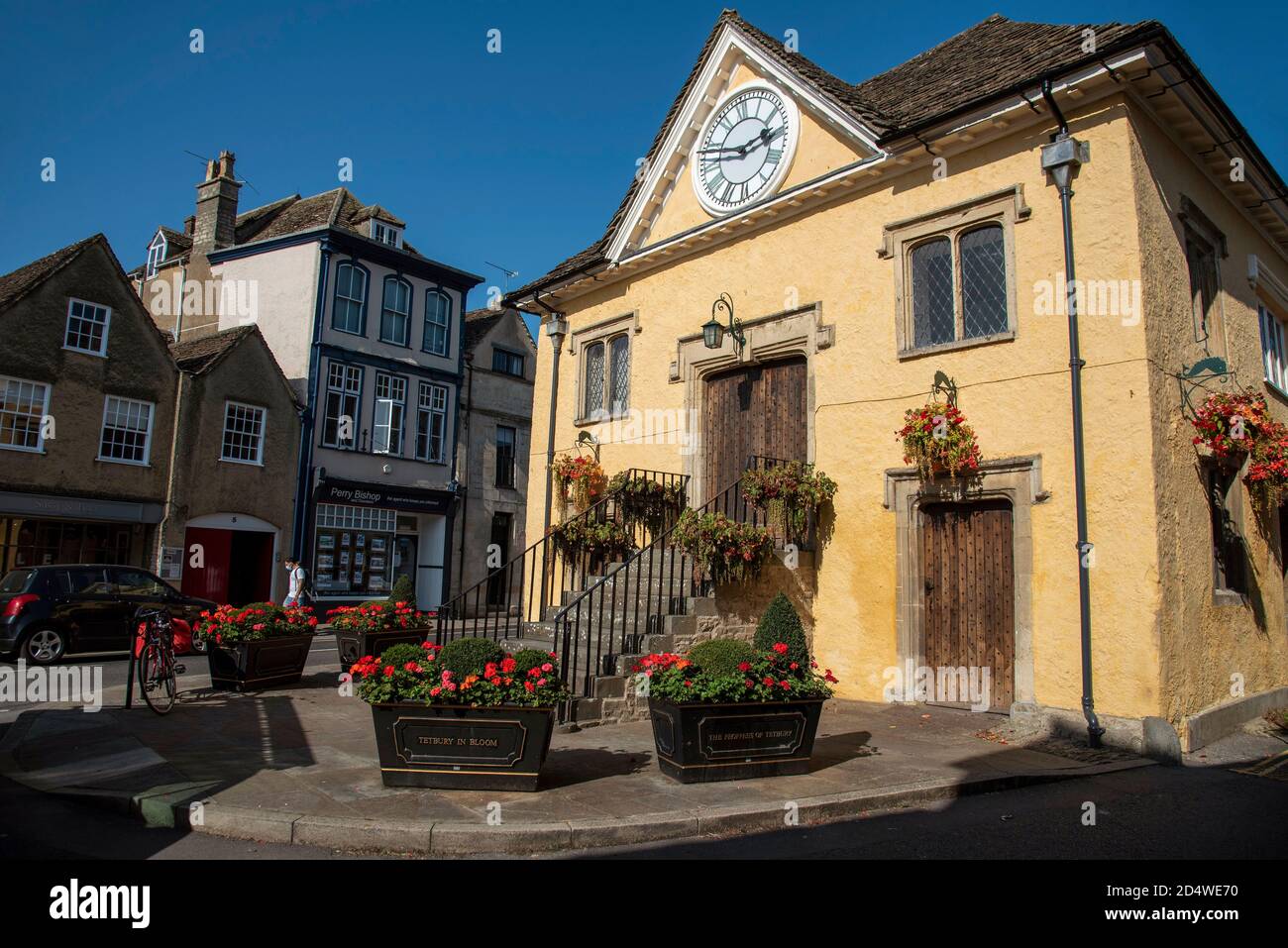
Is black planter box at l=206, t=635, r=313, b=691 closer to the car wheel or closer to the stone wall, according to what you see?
the car wheel

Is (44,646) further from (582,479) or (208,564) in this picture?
(582,479)

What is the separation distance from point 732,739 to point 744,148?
9409mm

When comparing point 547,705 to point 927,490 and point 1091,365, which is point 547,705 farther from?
point 1091,365

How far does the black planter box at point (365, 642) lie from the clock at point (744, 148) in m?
8.00

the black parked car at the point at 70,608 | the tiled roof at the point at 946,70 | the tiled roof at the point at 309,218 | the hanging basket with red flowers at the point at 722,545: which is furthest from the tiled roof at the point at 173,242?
the hanging basket with red flowers at the point at 722,545

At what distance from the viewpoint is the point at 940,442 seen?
31.1 feet

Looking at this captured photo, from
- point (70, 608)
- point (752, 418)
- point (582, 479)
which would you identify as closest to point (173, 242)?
point (70, 608)

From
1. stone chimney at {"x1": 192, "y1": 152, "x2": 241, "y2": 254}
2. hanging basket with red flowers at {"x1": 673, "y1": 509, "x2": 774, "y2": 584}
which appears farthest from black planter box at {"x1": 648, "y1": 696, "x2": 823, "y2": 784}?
stone chimney at {"x1": 192, "y1": 152, "x2": 241, "y2": 254}

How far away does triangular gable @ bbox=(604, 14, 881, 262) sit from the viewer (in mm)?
11383

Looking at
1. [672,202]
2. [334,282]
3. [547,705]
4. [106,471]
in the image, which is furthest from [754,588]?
[334,282]

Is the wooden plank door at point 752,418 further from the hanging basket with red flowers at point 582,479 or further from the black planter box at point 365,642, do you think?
the black planter box at point 365,642

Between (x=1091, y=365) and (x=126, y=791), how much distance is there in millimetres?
9385

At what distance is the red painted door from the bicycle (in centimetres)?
1320

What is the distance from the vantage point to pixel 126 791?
626cm
